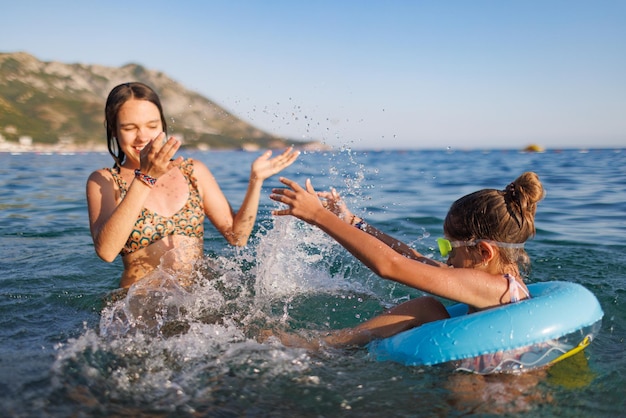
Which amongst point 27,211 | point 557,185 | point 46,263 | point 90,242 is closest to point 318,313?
point 46,263

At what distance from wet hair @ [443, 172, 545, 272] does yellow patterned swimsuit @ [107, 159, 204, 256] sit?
89.7 inches

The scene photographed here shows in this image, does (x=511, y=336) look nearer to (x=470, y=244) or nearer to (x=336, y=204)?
(x=470, y=244)

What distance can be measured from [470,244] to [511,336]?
63 centimetres

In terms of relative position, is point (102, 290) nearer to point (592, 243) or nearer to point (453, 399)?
point (453, 399)

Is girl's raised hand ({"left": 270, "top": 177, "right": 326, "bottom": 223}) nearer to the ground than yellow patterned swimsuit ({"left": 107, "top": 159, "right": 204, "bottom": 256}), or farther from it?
farther from it

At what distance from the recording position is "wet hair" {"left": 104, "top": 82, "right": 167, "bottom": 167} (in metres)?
4.26

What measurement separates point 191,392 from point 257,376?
1.39ft

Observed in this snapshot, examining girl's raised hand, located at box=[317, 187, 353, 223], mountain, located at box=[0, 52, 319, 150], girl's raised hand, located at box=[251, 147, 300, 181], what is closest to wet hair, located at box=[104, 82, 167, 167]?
girl's raised hand, located at box=[251, 147, 300, 181]

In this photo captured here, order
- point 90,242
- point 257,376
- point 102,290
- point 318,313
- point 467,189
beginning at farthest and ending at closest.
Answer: point 467,189 < point 90,242 < point 102,290 < point 318,313 < point 257,376

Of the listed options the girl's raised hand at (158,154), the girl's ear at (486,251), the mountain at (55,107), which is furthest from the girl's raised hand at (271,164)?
the mountain at (55,107)

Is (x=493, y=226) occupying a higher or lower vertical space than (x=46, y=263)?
higher

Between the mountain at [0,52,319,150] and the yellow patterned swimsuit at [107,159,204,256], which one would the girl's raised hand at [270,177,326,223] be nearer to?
the yellow patterned swimsuit at [107,159,204,256]

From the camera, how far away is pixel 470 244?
3439 millimetres

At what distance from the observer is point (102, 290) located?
215 inches
